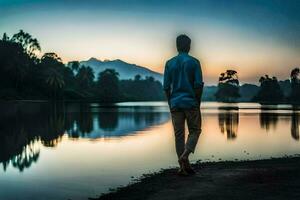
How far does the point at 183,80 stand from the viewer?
905 cm

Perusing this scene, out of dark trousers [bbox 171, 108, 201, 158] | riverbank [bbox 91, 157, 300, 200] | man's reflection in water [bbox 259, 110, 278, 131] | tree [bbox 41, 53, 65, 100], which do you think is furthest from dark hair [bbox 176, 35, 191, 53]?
tree [bbox 41, 53, 65, 100]

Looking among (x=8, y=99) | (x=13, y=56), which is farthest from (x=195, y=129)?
(x=13, y=56)

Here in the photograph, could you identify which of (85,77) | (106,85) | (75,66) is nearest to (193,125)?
(85,77)

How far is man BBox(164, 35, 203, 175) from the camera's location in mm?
9008

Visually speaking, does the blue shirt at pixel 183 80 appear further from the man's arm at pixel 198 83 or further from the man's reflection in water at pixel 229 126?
the man's reflection in water at pixel 229 126

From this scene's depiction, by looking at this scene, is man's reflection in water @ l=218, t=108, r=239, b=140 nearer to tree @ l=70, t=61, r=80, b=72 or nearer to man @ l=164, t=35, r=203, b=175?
man @ l=164, t=35, r=203, b=175

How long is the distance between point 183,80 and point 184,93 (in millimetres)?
269

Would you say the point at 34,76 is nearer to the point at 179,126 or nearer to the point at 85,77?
the point at 85,77

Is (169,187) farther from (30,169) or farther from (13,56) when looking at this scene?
(13,56)

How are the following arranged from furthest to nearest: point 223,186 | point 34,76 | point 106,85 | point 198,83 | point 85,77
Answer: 1. point 106,85
2. point 85,77
3. point 34,76
4. point 198,83
5. point 223,186

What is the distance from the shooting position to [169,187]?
8.54 metres

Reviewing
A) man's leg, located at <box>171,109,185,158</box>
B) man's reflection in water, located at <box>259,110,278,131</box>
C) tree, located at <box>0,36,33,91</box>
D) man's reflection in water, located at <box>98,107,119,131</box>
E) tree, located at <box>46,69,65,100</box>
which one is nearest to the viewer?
man's leg, located at <box>171,109,185,158</box>

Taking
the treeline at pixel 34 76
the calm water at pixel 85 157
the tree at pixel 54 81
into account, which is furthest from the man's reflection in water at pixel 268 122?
the tree at pixel 54 81

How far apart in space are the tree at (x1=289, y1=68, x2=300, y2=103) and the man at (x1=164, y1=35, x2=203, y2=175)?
557 ft
